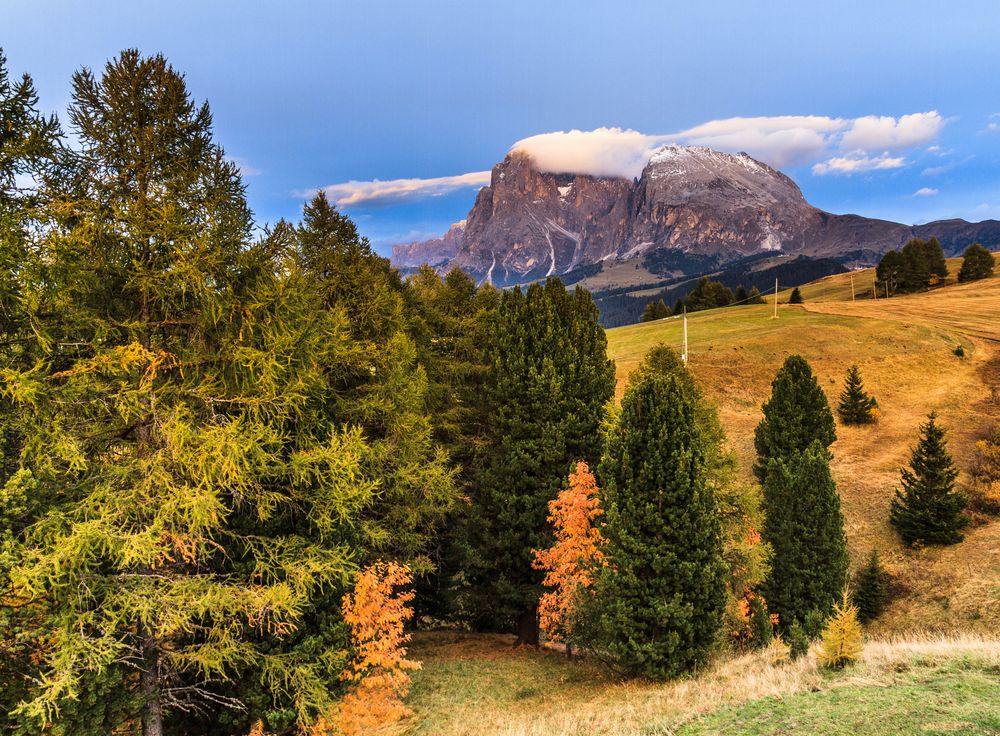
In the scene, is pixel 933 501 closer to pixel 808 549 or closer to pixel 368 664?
pixel 808 549

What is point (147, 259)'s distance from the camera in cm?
962

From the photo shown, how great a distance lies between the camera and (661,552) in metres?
13.6

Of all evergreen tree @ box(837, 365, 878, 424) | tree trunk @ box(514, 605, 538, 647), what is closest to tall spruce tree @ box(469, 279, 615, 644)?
tree trunk @ box(514, 605, 538, 647)

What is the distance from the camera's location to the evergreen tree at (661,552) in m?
13.3

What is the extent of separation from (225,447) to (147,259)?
3787 mm

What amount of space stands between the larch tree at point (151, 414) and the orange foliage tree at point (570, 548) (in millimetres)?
8249

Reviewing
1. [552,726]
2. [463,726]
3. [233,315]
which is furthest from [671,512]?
[233,315]

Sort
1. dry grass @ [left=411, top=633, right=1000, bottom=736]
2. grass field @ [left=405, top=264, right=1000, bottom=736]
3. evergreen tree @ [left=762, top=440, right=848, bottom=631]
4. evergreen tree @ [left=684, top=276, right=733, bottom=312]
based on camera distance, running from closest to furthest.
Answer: grass field @ [left=405, top=264, right=1000, bottom=736]
dry grass @ [left=411, top=633, right=1000, bottom=736]
evergreen tree @ [left=762, top=440, right=848, bottom=631]
evergreen tree @ [left=684, top=276, right=733, bottom=312]

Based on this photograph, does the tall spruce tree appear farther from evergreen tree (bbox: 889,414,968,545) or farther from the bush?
evergreen tree (bbox: 889,414,968,545)

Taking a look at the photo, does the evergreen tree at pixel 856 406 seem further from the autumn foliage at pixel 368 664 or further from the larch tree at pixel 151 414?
the larch tree at pixel 151 414

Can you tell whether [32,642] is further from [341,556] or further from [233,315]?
[233,315]

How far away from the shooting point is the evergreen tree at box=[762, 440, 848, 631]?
73.8ft

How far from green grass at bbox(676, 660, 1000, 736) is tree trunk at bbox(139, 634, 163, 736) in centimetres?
980

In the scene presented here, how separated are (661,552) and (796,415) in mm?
22872
